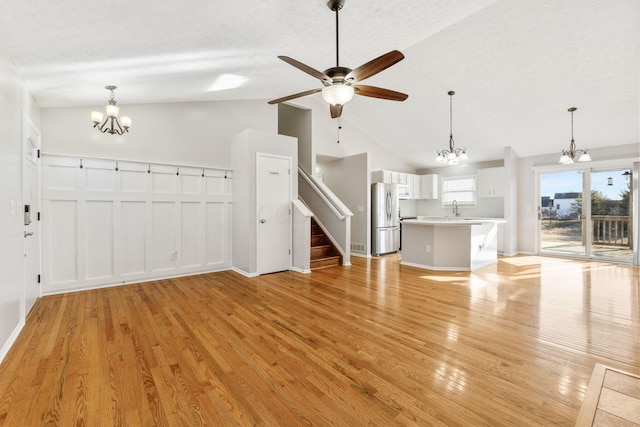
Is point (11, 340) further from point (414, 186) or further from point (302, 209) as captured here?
point (414, 186)

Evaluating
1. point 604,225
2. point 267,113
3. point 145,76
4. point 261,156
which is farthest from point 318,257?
point 604,225

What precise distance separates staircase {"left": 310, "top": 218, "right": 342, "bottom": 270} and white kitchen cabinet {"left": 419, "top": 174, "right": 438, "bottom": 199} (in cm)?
430

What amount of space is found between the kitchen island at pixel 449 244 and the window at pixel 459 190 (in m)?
2.74

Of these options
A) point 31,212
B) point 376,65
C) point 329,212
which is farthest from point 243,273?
point 376,65

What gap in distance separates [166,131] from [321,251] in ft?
12.0

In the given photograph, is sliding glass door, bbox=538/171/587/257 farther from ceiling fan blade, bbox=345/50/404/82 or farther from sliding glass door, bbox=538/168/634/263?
ceiling fan blade, bbox=345/50/404/82

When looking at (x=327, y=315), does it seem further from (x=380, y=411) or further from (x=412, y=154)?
(x=412, y=154)

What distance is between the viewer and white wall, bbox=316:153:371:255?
22.8 feet

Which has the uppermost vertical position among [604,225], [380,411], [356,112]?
[356,112]

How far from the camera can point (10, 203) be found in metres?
2.56

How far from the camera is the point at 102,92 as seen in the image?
362 cm

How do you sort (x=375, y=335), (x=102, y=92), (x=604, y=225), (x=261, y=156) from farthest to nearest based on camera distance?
1. (x=604, y=225)
2. (x=261, y=156)
3. (x=102, y=92)
4. (x=375, y=335)

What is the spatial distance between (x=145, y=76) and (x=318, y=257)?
4.11m

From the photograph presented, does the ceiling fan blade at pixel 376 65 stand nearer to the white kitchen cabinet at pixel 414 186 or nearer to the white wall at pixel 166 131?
the white wall at pixel 166 131
